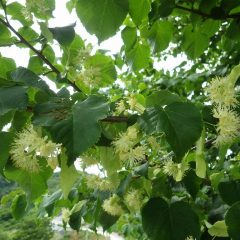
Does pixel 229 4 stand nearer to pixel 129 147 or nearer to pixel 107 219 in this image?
pixel 129 147

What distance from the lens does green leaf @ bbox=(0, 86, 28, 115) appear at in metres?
0.60

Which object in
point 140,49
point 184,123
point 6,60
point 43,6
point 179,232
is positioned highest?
point 140,49

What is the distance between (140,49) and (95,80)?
0.39 meters

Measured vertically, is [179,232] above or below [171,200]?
below

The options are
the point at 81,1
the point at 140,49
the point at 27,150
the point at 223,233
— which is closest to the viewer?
the point at 27,150

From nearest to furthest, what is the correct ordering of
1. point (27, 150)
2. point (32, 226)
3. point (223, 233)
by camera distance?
point (27, 150) → point (223, 233) → point (32, 226)

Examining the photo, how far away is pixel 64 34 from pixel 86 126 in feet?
1.29

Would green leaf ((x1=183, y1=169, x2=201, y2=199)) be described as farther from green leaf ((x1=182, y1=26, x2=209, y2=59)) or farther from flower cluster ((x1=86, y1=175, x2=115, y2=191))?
green leaf ((x1=182, y1=26, x2=209, y2=59))

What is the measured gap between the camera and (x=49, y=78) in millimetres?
1106

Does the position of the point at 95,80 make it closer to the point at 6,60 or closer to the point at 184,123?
the point at 6,60

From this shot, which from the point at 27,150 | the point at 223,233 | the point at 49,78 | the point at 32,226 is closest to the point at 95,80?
the point at 49,78

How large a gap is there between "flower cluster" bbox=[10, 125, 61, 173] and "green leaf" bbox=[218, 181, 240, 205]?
17.9 inches

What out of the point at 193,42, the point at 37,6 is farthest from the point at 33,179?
the point at 193,42

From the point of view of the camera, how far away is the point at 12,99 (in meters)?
0.61
